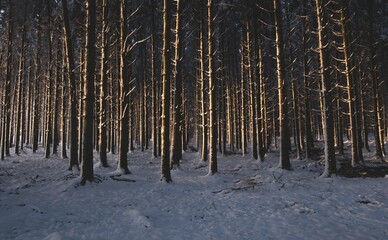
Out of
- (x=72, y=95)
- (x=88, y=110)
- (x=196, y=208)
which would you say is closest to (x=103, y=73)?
(x=72, y=95)

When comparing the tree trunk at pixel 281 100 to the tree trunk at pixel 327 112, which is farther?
the tree trunk at pixel 281 100

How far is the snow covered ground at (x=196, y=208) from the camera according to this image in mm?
6434

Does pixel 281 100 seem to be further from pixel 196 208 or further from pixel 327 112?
pixel 196 208

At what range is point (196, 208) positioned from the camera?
8.70 m

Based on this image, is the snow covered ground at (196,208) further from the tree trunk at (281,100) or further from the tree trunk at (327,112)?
the tree trunk at (281,100)

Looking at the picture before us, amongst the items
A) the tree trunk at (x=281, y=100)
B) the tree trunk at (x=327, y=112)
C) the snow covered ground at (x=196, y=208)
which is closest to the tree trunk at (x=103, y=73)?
the snow covered ground at (x=196, y=208)

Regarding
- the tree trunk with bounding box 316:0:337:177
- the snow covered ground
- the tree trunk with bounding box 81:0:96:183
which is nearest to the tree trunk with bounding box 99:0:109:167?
the tree trunk with bounding box 81:0:96:183

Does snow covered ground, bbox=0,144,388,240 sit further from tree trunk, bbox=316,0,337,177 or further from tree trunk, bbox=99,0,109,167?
tree trunk, bbox=99,0,109,167

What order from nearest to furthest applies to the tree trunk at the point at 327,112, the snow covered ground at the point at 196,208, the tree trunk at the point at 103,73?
the snow covered ground at the point at 196,208, the tree trunk at the point at 327,112, the tree trunk at the point at 103,73

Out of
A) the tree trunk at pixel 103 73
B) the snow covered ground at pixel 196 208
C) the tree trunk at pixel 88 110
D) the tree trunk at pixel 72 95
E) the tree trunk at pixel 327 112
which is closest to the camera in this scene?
the snow covered ground at pixel 196 208

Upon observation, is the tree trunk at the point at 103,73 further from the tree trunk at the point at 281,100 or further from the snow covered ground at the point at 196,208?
the tree trunk at the point at 281,100

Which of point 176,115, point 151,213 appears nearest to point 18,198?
point 151,213

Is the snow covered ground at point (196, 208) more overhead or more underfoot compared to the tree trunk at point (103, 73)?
more underfoot

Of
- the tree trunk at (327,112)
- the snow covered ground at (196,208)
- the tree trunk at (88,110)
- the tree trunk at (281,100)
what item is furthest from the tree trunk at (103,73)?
the tree trunk at (327,112)
